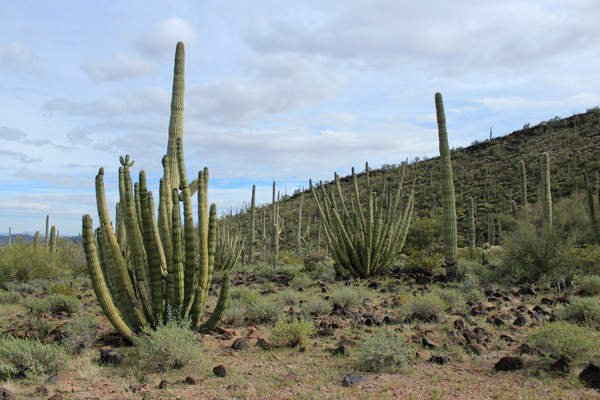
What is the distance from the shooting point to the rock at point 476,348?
5453 millimetres

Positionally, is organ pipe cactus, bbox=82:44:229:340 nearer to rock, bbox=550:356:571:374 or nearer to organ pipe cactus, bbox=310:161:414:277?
rock, bbox=550:356:571:374

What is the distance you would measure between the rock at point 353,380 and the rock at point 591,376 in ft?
7.15

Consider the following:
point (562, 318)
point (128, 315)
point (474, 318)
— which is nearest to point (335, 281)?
point (474, 318)

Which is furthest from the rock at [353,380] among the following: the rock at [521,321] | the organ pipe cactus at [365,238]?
the organ pipe cactus at [365,238]

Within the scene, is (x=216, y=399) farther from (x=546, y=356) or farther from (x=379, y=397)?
(x=546, y=356)

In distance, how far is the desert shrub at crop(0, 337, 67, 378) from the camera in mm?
4801

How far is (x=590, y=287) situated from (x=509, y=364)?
5039mm

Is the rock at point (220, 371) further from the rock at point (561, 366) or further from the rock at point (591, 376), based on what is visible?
the rock at point (591, 376)

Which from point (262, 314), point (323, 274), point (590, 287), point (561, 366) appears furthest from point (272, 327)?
point (590, 287)

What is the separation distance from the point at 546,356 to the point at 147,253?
522 centimetres

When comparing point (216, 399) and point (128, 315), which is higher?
point (128, 315)

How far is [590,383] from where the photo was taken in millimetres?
4227

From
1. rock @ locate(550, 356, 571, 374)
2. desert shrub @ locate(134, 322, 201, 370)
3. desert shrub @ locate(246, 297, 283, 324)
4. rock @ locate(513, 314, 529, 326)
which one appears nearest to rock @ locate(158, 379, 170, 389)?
desert shrub @ locate(134, 322, 201, 370)

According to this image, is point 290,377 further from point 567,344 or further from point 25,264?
point 25,264
